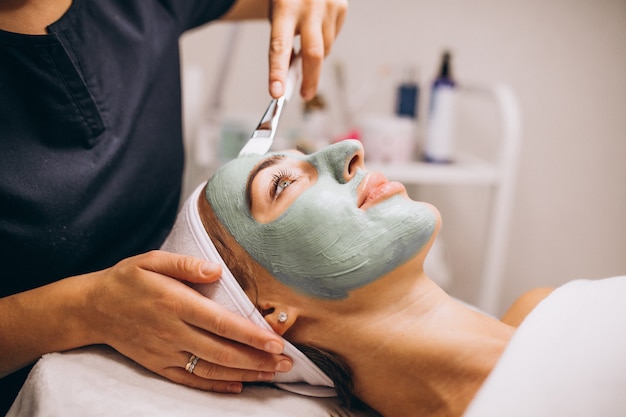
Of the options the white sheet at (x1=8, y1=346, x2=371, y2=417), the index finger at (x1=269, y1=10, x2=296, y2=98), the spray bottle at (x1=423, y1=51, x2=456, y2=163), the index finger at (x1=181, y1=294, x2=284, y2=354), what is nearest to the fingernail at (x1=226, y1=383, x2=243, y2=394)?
the white sheet at (x1=8, y1=346, x2=371, y2=417)

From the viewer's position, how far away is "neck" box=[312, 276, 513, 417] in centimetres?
72

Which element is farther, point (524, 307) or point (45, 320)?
point (524, 307)

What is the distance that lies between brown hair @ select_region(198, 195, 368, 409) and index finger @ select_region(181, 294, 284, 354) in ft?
0.36

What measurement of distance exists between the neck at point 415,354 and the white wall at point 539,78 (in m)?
1.18

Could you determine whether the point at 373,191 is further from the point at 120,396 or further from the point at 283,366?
the point at 120,396

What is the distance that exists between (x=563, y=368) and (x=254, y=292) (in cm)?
44

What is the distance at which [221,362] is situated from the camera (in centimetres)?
67

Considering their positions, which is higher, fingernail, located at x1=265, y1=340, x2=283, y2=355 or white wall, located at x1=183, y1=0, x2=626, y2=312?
white wall, located at x1=183, y1=0, x2=626, y2=312

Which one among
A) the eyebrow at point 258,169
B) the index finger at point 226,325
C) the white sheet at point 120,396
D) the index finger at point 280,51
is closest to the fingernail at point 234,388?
the white sheet at point 120,396

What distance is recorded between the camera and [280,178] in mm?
791

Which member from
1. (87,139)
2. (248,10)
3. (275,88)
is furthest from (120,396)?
(248,10)

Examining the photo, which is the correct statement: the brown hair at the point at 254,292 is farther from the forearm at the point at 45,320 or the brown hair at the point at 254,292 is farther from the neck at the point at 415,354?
the forearm at the point at 45,320

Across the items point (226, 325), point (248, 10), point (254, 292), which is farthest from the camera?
point (248, 10)

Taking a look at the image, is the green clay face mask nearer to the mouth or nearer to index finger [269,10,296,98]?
the mouth
